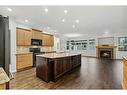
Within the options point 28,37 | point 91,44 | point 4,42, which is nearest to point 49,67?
point 4,42

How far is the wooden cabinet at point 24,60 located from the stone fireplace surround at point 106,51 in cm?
841

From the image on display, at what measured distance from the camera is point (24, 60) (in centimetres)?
606

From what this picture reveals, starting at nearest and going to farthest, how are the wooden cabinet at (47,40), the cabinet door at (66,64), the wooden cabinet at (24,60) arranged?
the cabinet door at (66,64)
the wooden cabinet at (24,60)
the wooden cabinet at (47,40)

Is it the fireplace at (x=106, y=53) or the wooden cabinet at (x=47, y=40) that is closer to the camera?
the wooden cabinet at (x=47, y=40)

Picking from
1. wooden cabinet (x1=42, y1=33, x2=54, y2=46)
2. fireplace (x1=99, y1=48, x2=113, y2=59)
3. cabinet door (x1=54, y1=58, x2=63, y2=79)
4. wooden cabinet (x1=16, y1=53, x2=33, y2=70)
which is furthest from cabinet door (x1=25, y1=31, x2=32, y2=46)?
fireplace (x1=99, y1=48, x2=113, y2=59)

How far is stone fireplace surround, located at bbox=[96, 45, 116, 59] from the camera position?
11.8 meters

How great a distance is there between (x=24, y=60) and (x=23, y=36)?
1.30 metres

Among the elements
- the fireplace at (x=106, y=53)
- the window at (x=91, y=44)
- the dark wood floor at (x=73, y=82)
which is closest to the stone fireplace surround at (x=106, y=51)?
the fireplace at (x=106, y=53)

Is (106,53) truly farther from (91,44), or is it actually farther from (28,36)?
(28,36)

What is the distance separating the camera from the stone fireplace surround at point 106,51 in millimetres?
11781

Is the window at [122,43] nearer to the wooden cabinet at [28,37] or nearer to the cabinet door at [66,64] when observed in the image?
the cabinet door at [66,64]

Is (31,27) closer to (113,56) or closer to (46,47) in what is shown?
(46,47)

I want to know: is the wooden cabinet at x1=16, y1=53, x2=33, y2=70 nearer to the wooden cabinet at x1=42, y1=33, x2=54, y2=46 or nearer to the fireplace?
the wooden cabinet at x1=42, y1=33, x2=54, y2=46
